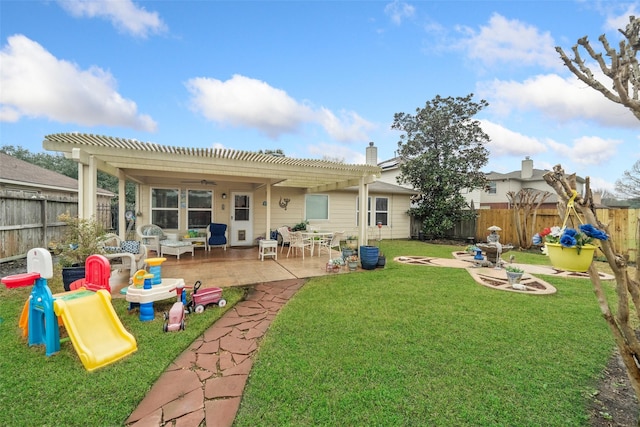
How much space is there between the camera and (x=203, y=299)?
3.99 m

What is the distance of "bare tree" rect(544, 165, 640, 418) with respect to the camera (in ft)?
5.26

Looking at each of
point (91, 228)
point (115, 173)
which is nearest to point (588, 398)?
point (91, 228)

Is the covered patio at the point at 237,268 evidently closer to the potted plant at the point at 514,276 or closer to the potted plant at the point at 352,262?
the potted plant at the point at 352,262

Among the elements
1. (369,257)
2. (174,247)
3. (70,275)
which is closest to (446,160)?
(369,257)

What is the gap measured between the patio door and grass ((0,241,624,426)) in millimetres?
6318

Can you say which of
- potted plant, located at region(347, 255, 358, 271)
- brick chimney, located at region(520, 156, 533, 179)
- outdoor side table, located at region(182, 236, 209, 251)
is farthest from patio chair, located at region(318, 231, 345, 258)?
brick chimney, located at region(520, 156, 533, 179)

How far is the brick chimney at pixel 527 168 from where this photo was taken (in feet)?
74.3

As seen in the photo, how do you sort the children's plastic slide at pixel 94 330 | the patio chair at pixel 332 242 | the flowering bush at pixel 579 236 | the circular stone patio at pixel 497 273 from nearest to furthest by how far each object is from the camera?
the flowering bush at pixel 579 236, the children's plastic slide at pixel 94 330, the circular stone patio at pixel 497 273, the patio chair at pixel 332 242

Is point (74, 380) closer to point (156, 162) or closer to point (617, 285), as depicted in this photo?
point (617, 285)

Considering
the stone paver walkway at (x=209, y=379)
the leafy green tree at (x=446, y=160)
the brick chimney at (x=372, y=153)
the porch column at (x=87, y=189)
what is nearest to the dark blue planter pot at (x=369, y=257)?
the stone paver walkway at (x=209, y=379)

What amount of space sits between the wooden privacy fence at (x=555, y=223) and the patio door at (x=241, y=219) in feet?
30.5

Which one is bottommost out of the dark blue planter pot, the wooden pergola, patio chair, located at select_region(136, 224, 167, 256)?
the dark blue planter pot

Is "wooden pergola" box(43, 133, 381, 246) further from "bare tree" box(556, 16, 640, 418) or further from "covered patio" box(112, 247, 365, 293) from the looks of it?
"bare tree" box(556, 16, 640, 418)

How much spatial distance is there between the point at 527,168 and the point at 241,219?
23946 mm
